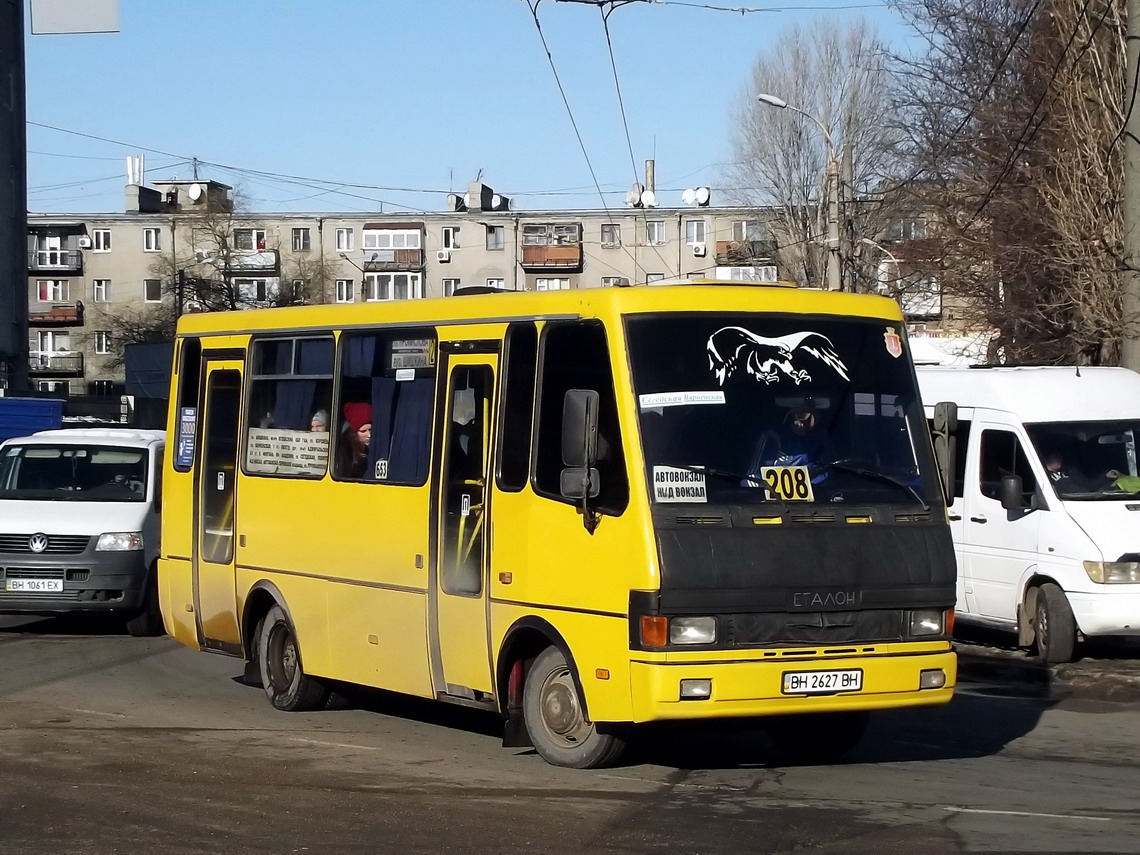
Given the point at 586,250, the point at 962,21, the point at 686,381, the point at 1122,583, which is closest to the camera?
the point at 686,381

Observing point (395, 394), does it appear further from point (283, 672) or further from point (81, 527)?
point (81, 527)

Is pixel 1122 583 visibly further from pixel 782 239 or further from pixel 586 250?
pixel 586 250

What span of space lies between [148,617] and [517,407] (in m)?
7.61

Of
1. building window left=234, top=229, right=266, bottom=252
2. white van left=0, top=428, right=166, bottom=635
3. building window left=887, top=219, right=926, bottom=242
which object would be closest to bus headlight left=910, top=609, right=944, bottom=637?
white van left=0, top=428, right=166, bottom=635

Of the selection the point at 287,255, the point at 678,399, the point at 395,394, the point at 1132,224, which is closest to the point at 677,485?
the point at 678,399

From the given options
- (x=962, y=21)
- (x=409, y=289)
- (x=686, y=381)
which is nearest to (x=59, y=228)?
(x=409, y=289)

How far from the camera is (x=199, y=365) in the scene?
40.2 ft

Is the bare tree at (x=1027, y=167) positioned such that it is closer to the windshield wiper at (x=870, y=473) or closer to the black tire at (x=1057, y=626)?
the black tire at (x=1057, y=626)

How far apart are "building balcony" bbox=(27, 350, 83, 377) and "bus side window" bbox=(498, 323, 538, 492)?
270 ft

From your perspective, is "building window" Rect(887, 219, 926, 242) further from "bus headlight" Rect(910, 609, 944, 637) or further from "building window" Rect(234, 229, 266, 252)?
"building window" Rect(234, 229, 266, 252)

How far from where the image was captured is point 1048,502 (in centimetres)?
1362

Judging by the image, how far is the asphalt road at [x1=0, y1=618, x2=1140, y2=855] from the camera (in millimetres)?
6980

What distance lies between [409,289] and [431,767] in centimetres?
7676

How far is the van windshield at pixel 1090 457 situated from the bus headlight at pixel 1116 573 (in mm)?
Result: 611
